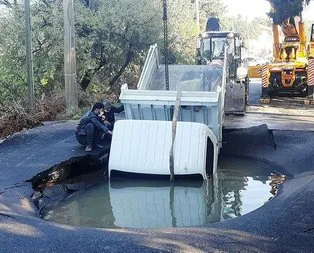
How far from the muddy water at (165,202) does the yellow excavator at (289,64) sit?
9.69 m

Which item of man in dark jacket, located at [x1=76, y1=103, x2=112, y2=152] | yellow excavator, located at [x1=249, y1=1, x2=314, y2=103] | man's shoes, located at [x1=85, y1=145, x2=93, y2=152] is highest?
yellow excavator, located at [x1=249, y1=1, x2=314, y2=103]

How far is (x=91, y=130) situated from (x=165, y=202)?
2963 mm

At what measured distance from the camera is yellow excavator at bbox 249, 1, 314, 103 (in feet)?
62.9

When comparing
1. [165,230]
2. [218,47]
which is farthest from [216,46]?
[165,230]

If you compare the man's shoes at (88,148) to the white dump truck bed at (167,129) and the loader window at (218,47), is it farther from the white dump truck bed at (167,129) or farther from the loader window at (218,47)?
the loader window at (218,47)

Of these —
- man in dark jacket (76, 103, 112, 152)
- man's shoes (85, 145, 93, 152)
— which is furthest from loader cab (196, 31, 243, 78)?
man's shoes (85, 145, 93, 152)

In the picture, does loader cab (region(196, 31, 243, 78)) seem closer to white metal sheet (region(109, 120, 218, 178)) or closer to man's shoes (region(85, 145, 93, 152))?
man's shoes (region(85, 145, 93, 152))

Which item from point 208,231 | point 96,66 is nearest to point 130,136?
point 208,231

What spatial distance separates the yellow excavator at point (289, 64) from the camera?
755 inches

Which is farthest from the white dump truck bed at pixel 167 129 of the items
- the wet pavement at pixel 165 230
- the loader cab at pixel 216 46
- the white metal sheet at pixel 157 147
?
the loader cab at pixel 216 46

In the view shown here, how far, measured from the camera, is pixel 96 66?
1958 cm

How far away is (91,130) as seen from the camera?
10641 mm

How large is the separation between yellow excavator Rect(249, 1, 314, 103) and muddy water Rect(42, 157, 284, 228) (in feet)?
31.8

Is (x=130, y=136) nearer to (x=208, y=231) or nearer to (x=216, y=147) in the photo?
(x=216, y=147)
